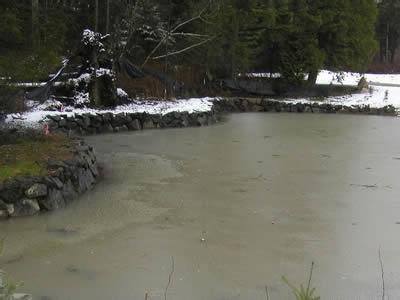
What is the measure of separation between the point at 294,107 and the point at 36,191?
1361cm

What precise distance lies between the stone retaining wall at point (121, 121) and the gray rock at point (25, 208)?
18.3 feet

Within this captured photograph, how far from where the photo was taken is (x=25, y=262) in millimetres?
4699

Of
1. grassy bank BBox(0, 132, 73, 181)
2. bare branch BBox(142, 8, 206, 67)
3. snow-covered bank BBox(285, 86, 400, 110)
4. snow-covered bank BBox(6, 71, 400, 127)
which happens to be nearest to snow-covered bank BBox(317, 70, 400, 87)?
snow-covered bank BBox(6, 71, 400, 127)

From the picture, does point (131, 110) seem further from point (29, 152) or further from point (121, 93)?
point (29, 152)

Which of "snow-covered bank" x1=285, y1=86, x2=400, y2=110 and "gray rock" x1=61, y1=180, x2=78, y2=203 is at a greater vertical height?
"snow-covered bank" x1=285, y1=86, x2=400, y2=110

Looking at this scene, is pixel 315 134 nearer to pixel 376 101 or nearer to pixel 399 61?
pixel 376 101

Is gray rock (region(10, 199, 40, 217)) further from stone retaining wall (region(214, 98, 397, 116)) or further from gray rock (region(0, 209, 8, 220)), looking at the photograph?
stone retaining wall (region(214, 98, 397, 116))

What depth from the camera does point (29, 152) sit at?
7.13 meters

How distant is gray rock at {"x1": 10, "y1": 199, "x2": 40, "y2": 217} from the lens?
5.87 m

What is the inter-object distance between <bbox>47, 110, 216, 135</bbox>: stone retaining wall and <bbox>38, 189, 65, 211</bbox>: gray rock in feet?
17.4

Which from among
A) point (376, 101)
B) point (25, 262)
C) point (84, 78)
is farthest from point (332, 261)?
point (376, 101)

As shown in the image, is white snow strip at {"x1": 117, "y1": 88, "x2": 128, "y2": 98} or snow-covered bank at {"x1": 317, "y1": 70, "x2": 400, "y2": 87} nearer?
white snow strip at {"x1": 117, "y1": 88, "x2": 128, "y2": 98}

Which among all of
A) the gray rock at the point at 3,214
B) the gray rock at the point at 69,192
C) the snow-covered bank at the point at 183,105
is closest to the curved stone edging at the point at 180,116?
the snow-covered bank at the point at 183,105

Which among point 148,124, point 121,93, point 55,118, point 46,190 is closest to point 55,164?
point 46,190
